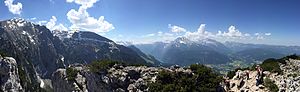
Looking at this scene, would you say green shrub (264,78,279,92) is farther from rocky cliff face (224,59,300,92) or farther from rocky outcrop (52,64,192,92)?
rocky outcrop (52,64,192,92)

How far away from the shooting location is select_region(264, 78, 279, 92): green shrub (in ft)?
158

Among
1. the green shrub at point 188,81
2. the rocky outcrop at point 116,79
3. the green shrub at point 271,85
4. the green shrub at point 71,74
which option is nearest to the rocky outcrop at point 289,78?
the green shrub at point 271,85

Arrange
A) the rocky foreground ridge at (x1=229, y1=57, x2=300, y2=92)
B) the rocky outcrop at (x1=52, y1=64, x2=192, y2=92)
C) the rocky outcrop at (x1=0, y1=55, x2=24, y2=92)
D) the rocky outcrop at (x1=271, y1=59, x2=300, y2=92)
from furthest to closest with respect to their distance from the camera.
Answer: the rocky outcrop at (x1=0, y1=55, x2=24, y2=92)
the rocky outcrop at (x1=52, y1=64, x2=192, y2=92)
the rocky foreground ridge at (x1=229, y1=57, x2=300, y2=92)
the rocky outcrop at (x1=271, y1=59, x2=300, y2=92)

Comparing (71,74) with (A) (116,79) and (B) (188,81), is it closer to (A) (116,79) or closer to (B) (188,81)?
(A) (116,79)

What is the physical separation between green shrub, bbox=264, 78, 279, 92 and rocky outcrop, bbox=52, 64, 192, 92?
21.4m

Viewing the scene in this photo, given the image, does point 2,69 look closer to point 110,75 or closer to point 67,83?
point 67,83

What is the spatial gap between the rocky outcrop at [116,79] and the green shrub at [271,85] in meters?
21.4

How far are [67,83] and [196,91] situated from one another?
35.2 m

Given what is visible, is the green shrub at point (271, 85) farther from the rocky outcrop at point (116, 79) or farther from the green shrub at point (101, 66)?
the green shrub at point (101, 66)

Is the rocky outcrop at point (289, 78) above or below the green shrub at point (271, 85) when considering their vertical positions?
above

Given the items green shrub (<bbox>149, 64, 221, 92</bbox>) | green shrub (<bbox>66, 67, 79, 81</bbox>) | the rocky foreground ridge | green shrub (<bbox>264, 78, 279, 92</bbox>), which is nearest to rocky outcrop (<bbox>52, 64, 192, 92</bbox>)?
green shrub (<bbox>66, 67, 79, 81</bbox>)

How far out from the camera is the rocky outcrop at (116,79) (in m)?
70.4

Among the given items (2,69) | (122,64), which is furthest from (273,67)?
(2,69)

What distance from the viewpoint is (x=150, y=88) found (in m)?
63.6
